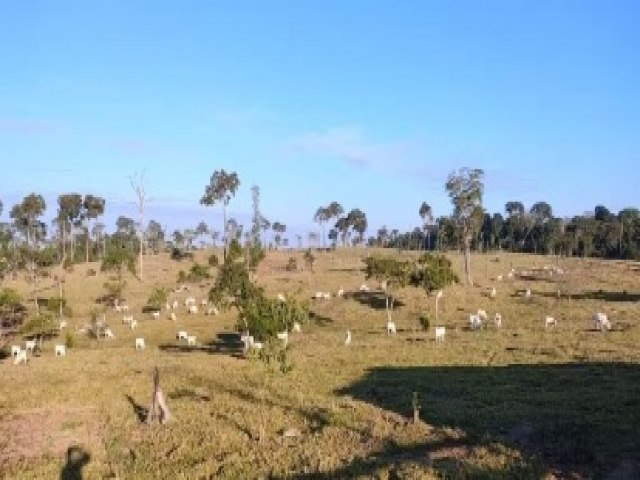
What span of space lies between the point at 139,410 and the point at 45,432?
13.4ft

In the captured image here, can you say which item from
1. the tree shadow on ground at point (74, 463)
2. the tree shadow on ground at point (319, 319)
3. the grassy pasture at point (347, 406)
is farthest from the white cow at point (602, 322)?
the tree shadow on ground at point (74, 463)

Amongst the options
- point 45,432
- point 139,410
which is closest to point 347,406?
point 139,410

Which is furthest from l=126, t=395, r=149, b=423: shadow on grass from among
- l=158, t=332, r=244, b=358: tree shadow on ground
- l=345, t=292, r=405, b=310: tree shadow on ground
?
l=345, t=292, r=405, b=310: tree shadow on ground

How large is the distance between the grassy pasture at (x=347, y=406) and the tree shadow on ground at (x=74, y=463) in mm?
59

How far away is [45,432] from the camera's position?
84.6 feet

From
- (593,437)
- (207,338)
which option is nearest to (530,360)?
(593,437)

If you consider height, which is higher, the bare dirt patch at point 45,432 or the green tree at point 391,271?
the green tree at point 391,271

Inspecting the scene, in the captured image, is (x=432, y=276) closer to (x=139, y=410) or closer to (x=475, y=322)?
(x=475, y=322)

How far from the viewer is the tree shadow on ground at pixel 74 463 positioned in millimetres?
20516

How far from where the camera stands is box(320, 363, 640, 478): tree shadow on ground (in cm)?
2012

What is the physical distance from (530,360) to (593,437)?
17.3 m

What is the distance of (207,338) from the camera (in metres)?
58.6

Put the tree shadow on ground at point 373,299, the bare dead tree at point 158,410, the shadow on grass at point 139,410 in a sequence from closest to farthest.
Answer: the bare dead tree at point 158,410, the shadow on grass at point 139,410, the tree shadow on ground at point 373,299

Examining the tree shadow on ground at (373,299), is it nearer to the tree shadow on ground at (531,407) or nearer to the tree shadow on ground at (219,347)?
the tree shadow on ground at (219,347)
